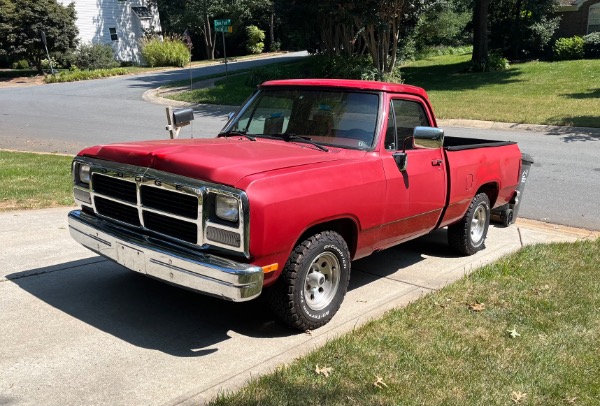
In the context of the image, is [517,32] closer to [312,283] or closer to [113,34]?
[113,34]

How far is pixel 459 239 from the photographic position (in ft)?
21.2

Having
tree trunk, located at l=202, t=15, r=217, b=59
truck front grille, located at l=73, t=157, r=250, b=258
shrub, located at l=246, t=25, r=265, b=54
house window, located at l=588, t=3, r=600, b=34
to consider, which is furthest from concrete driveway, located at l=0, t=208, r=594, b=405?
shrub, located at l=246, t=25, r=265, b=54

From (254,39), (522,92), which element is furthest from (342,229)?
(254,39)

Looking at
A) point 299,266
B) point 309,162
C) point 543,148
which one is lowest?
point 543,148

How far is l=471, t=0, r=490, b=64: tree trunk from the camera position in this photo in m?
29.0

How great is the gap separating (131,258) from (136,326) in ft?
1.85

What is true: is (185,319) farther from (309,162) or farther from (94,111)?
(94,111)

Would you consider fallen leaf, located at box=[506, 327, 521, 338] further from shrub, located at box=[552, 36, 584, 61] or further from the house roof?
the house roof

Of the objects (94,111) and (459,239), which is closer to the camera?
(459,239)

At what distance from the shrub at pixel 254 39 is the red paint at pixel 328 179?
50.3m

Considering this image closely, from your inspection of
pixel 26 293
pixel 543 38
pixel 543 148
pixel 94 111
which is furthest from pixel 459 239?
pixel 543 38

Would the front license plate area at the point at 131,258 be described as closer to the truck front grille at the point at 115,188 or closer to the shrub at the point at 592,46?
the truck front grille at the point at 115,188

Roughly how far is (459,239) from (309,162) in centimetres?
260

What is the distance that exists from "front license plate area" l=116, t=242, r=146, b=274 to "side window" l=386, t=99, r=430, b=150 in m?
2.40
